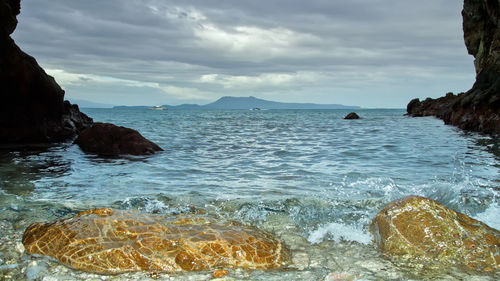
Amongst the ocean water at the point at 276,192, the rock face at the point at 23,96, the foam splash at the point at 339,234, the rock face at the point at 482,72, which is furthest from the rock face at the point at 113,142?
the rock face at the point at 482,72

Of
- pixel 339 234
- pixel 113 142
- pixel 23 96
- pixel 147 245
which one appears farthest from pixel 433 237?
pixel 23 96

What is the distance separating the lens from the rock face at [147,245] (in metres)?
3.93

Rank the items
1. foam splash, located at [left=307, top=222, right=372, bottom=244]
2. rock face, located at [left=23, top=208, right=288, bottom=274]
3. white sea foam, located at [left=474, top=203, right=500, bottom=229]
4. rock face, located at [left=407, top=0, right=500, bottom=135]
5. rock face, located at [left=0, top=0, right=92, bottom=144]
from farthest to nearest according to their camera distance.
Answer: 1. rock face, located at [left=407, top=0, right=500, bottom=135]
2. rock face, located at [left=0, top=0, right=92, bottom=144]
3. white sea foam, located at [left=474, top=203, right=500, bottom=229]
4. foam splash, located at [left=307, top=222, right=372, bottom=244]
5. rock face, located at [left=23, top=208, right=288, bottom=274]

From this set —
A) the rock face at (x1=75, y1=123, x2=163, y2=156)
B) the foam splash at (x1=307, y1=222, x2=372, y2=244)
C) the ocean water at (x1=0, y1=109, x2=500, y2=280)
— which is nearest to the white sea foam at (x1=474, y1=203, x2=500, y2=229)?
the ocean water at (x1=0, y1=109, x2=500, y2=280)

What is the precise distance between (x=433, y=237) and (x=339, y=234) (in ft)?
3.77

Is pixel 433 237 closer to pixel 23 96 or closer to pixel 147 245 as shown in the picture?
pixel 147 245

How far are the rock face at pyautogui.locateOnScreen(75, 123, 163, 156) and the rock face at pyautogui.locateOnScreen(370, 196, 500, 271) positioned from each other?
10211 mm

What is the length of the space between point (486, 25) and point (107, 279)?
30295 mm

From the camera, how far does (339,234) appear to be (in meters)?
5.01

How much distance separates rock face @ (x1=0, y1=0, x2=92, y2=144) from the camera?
13.5 metres

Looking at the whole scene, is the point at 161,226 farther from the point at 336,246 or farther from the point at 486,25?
the point at 486,25

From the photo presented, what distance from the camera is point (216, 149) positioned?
50.0ft

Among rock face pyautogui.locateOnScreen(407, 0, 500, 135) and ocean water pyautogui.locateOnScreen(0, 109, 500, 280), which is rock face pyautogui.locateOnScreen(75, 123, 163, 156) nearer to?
ocean water pyautogui.locateOnScreen(0, 109, 500, 280)

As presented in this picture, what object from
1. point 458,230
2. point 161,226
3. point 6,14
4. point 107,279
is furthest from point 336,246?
point 6,14
